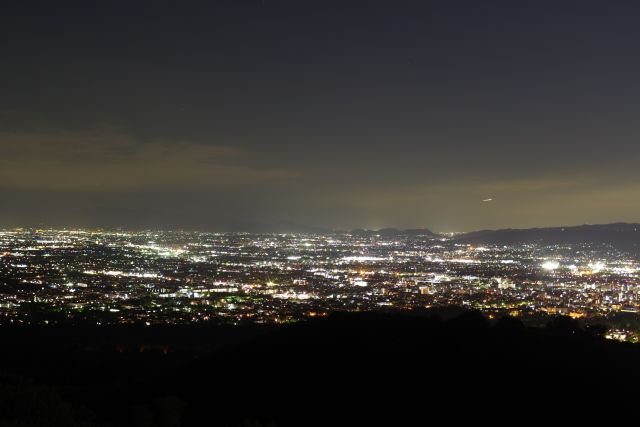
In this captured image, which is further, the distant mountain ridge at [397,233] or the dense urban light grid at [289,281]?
the distant mountain ridge at [397,233]

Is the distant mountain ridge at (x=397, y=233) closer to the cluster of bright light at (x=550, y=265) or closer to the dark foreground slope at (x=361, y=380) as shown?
the cluster of bright light at (x=550, y=265)

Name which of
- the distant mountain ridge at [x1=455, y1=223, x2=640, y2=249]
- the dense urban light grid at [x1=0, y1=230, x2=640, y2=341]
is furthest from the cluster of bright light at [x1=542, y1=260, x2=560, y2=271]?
the distant mountain ridge at [x1=455, y1=223, x2=640, y2=249]

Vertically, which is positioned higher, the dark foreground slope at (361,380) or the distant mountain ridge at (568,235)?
the distant mountain ridge at (568,235)

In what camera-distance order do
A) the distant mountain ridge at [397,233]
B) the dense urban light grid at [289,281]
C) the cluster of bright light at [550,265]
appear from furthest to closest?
1. the distant mountain ridge at [397,233]
2. the cluster of bright light at [550,265]
3. the dense urban light grid at [289,281]

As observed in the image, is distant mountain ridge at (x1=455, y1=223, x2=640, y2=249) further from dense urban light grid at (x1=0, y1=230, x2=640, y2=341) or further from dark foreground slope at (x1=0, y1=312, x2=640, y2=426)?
dark foreground slope at (x1=0, y1=312, x2=640, y2=426)

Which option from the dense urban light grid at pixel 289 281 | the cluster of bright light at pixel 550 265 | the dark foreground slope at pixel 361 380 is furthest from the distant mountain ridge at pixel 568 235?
the dark foreground slope at pixel 361 380
